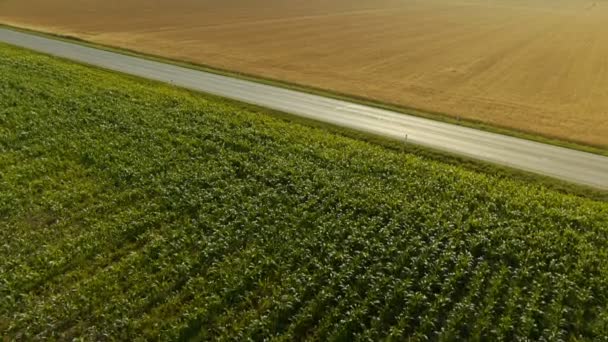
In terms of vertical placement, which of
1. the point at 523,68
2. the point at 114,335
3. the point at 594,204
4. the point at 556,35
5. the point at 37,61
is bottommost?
the point at 114,335

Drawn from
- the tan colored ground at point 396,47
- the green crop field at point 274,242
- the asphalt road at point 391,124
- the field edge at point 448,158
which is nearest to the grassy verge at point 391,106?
the asphalt road at point 391,124

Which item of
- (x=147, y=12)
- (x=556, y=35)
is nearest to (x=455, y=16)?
(x=556, y=35)

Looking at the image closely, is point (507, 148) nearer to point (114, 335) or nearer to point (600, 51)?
point (114, 335)

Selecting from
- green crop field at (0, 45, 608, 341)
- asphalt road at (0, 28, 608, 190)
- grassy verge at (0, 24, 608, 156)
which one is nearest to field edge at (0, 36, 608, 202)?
asphalt road at (0, 28, 608, 190)

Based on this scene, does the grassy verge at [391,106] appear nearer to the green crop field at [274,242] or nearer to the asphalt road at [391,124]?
the asphalt road at [391,124]

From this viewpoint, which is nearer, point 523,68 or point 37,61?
point 37,61

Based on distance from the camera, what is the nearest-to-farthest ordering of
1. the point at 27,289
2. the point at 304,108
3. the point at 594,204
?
the point at 27,289
the point at 594,204
the point at 304,108
